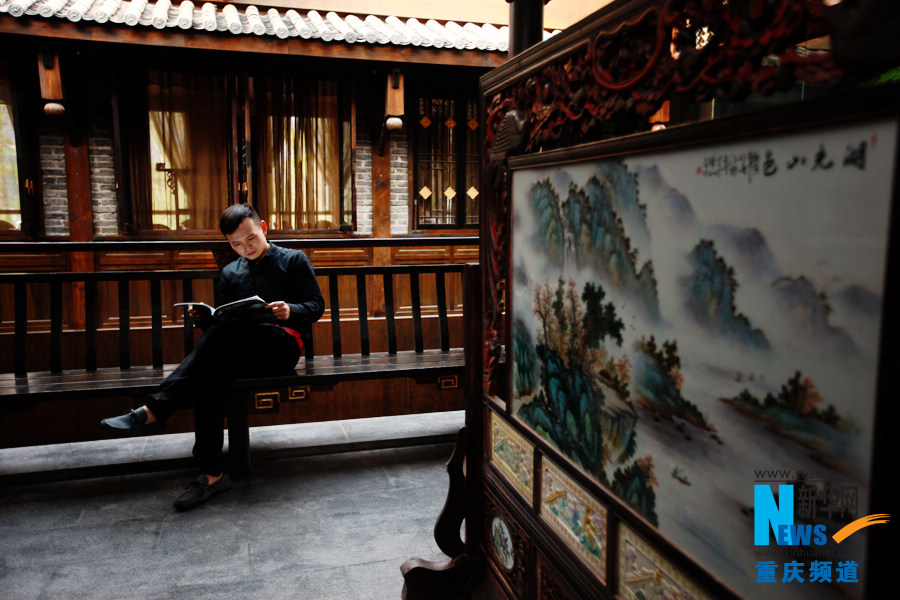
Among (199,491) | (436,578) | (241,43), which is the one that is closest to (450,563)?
(436,578)

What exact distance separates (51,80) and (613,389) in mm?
6459

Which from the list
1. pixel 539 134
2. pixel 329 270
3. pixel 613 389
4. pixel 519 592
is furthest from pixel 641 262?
pixel 329 270

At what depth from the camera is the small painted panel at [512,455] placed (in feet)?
6.16

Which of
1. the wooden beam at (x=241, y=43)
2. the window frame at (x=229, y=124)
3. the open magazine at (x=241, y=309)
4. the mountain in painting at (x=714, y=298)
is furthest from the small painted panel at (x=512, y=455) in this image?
the window frame at (x=229, y=124)

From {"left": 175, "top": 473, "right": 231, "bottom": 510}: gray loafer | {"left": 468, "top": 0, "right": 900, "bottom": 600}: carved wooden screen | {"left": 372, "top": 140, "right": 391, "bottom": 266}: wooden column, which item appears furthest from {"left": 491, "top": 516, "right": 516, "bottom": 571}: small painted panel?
{"left": 372, "top": 140, "right": 391, "bottom": 266}: wooden column

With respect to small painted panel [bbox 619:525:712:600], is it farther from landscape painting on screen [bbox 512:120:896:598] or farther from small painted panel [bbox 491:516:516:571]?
small painted panel [bbox 491:516:516:571]

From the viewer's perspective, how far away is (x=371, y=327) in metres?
6.76

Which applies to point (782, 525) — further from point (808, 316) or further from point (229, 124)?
point (229, 124)

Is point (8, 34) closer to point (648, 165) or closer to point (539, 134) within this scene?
point (539, 134)

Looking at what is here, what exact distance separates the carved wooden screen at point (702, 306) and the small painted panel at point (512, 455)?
0.03 metres

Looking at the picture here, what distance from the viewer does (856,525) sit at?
87 centimetres

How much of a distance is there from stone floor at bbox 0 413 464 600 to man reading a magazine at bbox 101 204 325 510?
248 millimetres

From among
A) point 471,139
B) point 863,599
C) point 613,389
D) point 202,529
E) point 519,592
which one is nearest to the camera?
point 863,599

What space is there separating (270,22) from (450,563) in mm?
5902
